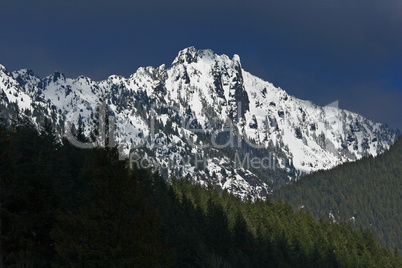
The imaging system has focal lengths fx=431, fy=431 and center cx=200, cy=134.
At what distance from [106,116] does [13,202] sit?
7761 mm

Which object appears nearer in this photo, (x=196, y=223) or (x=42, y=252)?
(x=42, y=252)

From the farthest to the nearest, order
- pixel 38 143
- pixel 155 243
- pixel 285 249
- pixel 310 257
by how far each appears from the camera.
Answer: pixel 310 257 → pixel 285 249 → pixel 38 143 → pixel 155 243

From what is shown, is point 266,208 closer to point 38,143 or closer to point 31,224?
point 38,143

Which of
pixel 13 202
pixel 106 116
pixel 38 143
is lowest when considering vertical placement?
pixel 13 202

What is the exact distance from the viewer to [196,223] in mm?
72562

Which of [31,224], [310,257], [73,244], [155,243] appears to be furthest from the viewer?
[310,257]

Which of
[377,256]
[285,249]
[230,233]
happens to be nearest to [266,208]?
[377,256]

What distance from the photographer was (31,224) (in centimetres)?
2369

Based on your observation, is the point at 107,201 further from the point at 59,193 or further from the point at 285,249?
the point at 285,249

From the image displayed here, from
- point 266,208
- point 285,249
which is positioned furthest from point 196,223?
point 266,208

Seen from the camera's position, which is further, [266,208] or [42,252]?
[266,208]

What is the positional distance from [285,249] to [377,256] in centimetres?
5110

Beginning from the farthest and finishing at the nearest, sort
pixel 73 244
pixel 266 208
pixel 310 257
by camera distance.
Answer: pixel 266 208 → pixel 310 257 → pixel 73 244

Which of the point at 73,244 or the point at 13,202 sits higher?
the point at 13,202
